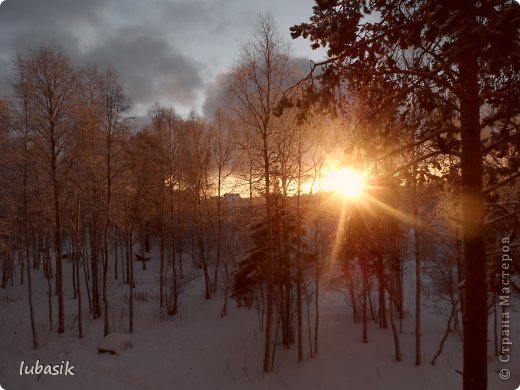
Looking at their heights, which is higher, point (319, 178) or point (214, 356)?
point (319, 178)

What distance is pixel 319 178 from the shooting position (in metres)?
15.5

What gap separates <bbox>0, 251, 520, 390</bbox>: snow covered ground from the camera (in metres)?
14.0

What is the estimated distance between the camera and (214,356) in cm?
1695

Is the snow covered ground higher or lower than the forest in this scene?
lower

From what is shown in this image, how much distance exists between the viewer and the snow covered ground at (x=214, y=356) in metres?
14.0

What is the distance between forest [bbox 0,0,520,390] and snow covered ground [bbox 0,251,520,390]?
1.58 ft

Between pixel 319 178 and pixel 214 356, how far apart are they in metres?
10.3

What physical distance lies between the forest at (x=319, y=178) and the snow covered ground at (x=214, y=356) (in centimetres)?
48

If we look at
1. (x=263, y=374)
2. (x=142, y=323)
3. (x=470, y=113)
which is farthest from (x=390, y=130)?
(x=142, y=323)

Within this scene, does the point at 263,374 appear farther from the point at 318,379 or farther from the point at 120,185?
the point at 120,185

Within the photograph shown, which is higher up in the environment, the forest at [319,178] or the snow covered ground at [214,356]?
the forest at [319,178]

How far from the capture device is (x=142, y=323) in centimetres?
2119

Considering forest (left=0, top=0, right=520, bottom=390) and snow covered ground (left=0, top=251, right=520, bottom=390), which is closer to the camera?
forest (left=0, top=0, right=520, bottom=390)

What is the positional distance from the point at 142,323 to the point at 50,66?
15.4m
